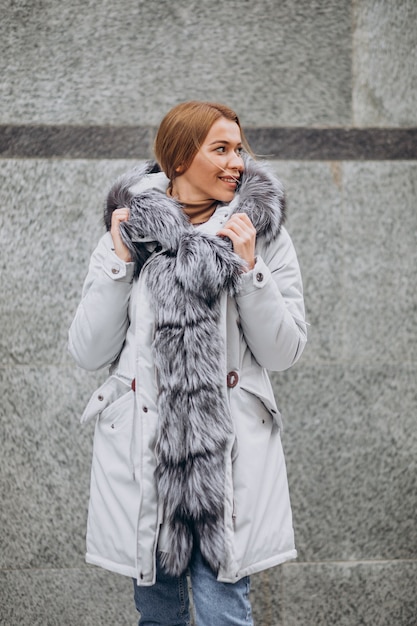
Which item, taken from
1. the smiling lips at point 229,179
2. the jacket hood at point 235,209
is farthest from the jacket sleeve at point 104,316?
the smiling lips at point 229,179

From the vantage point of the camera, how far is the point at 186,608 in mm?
2812

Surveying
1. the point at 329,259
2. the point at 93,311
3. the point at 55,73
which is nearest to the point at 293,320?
the point at 93,311

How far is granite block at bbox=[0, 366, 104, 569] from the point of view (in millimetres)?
4191

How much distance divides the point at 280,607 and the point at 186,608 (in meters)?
1.50

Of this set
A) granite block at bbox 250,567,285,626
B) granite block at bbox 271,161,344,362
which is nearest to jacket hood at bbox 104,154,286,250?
granite block at bbox 271,161,344,362

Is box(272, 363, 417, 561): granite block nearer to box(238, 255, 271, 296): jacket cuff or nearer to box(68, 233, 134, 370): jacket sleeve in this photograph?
box(68, 233, 134, 370): jacket sleeve

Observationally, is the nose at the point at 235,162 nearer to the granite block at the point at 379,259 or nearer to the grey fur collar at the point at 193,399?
the grey fur collar at the point at 193,399

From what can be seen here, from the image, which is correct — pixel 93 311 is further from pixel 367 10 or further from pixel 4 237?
pixel 367 10

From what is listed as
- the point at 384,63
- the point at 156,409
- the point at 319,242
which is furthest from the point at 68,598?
the point at 384,63

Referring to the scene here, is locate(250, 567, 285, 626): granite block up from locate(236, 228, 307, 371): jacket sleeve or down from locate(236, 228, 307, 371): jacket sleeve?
down

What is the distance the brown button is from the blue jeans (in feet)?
1.65

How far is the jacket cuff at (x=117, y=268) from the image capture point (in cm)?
267

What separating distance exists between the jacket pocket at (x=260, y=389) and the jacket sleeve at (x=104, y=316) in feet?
1.36

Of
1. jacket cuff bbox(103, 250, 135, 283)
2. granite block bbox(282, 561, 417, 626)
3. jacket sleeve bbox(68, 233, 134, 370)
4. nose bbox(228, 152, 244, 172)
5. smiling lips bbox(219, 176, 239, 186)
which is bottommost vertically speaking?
granite block bbox(282, 561, 417, 626)
